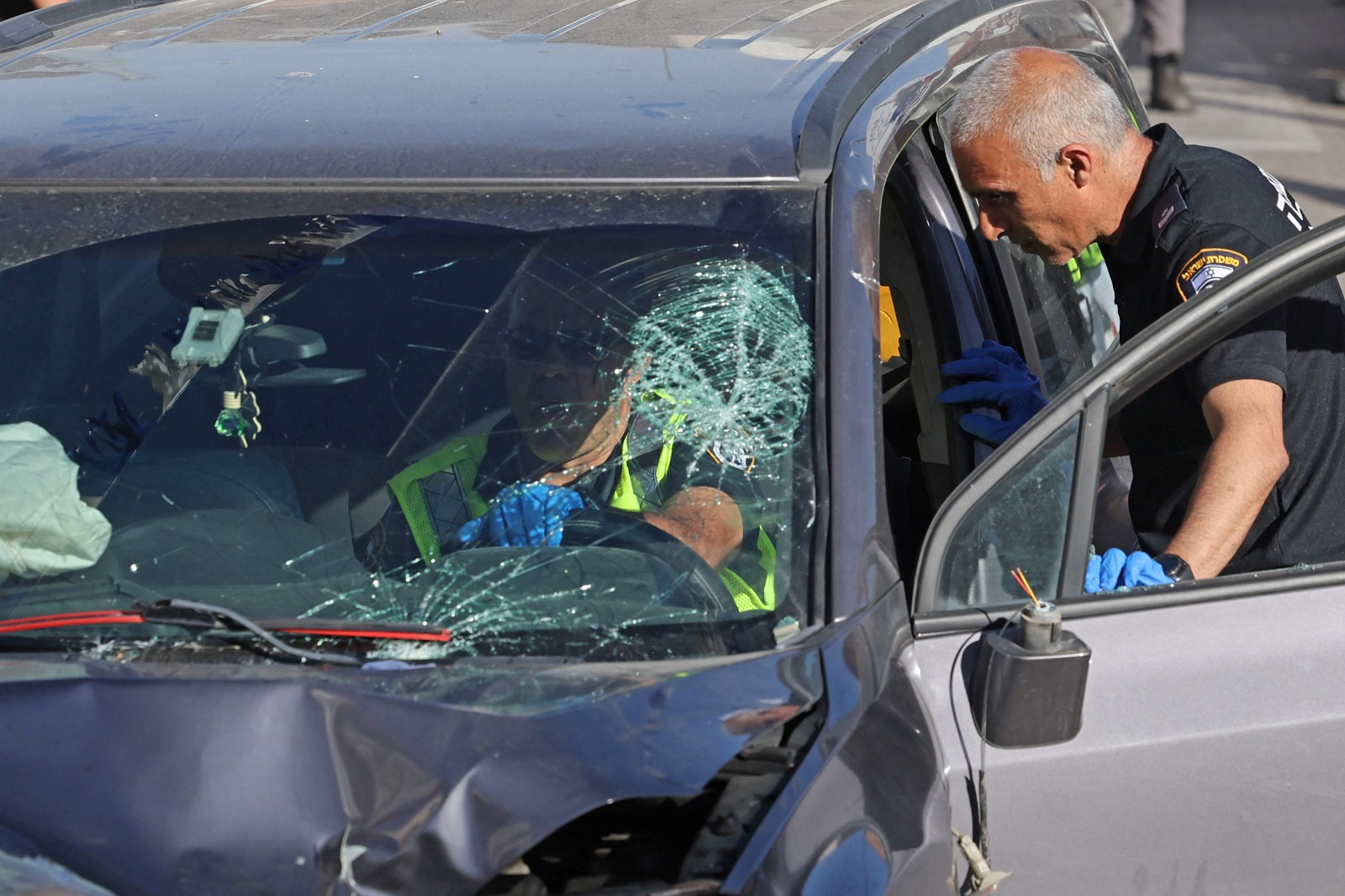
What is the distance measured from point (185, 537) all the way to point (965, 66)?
Result: 5.09 ft

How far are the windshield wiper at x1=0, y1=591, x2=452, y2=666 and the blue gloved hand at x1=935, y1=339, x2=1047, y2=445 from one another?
1148mm

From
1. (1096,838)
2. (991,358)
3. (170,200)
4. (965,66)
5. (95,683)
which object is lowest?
(1096,838)

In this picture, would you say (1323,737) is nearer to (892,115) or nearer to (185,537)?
(892,115)

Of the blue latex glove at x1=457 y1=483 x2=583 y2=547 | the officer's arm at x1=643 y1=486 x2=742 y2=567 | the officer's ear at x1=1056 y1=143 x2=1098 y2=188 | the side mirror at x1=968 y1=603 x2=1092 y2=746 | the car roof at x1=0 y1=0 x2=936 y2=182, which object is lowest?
the side mirror at x1=968 y1=603 x2=1092 y2=746

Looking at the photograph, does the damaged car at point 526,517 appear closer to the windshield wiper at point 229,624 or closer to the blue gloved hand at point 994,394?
the windshield wiper at point 229,624

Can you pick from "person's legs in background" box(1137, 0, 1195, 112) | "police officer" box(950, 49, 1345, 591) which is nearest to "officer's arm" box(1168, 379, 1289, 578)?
"police officer" box(950, 49, 1345, 591)

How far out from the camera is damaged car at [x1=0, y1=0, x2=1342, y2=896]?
4.55ft

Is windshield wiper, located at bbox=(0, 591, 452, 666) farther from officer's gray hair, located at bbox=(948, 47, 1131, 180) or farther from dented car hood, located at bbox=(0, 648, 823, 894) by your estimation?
officer's gray hair, located at bbox=(948, 47, 1131, 180)

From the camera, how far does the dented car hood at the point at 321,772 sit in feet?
4.38

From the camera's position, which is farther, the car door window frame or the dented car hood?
the car door window frame

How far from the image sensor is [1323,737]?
5.52 ft

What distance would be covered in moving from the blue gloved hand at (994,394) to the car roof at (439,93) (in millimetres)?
587

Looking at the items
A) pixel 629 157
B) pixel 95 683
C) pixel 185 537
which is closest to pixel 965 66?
pixel 629 157

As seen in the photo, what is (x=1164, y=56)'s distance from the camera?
33.0ft
